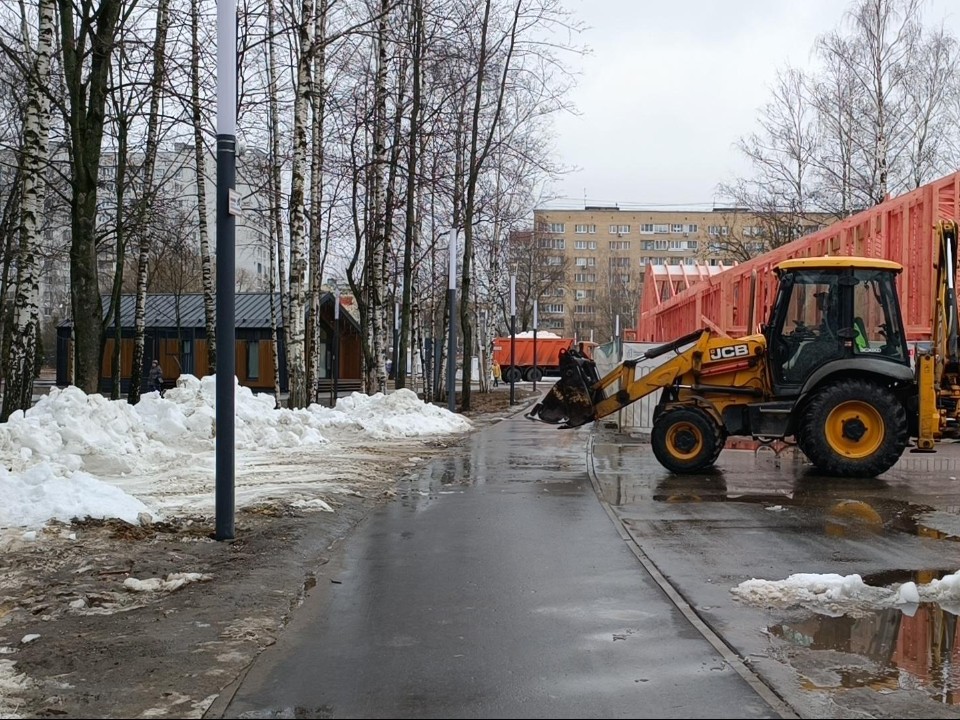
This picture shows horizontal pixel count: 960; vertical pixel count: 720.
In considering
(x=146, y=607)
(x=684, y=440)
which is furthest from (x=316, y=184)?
(x=146, y=607)

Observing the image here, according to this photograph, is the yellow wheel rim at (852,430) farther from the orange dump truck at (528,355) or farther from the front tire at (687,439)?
the orange dump truck at (528,355)

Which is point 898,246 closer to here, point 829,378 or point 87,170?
point 829,378

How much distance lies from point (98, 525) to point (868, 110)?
110ft

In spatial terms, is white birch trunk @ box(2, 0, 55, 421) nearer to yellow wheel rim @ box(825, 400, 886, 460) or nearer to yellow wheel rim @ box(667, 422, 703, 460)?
yellow wheel rim @ box(667, 422, 703, 460)

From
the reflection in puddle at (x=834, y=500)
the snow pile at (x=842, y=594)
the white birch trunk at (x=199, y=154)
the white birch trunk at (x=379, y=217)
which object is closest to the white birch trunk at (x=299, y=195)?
the white birch trunk at (x=199, y=154)

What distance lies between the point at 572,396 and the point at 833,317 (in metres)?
4.50

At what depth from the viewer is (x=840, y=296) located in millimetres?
14156

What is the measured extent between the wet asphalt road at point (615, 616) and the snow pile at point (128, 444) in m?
2.61

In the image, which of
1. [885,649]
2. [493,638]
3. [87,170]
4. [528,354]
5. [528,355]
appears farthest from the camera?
[528,355]

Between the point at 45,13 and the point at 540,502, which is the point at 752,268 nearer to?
the point at 540,502

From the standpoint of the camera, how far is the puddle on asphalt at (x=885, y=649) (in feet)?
17.4

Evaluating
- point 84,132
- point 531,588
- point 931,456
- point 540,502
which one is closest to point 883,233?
point 931,456

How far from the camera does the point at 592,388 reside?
16750 millimetres

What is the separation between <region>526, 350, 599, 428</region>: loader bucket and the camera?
16750mm
